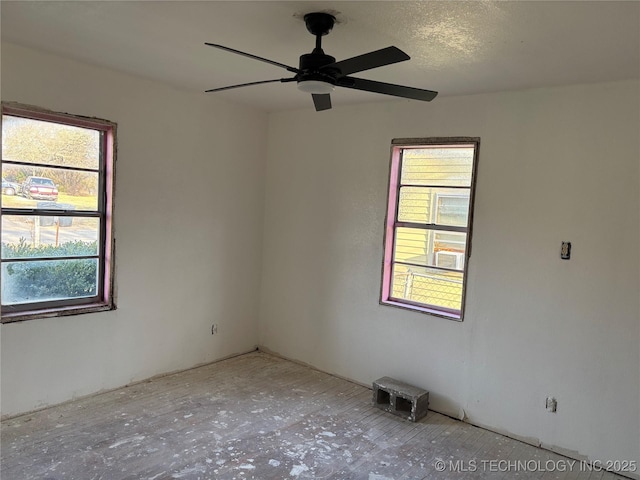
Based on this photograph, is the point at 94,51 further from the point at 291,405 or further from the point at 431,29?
the point at 291,405

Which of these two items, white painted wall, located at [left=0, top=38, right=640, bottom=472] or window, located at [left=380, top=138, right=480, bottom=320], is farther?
window, located at [left=380, top=138, right=480, bottom=320]

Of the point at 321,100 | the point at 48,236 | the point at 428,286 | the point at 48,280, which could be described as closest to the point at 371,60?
the point at 321,100

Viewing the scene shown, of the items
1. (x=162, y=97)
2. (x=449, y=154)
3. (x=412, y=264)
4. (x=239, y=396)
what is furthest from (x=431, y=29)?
(x=239, y=396)

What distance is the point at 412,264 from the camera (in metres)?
4.09

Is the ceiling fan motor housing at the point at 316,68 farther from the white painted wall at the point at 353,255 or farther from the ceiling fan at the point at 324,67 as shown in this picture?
the white painted wall at the point at 353,255

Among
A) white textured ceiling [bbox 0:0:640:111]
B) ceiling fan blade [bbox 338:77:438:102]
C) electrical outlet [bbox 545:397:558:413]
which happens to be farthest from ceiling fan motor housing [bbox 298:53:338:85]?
electrical outlet [bbox 545:397:558:413]

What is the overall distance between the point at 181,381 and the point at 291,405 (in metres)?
1.08

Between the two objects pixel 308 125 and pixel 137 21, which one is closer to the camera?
pixel 137 21

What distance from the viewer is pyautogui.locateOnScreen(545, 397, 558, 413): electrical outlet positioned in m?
3.31

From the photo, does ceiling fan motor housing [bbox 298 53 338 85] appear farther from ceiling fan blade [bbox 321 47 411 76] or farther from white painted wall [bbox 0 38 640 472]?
white painted wall [bbox 0 38 640 472]

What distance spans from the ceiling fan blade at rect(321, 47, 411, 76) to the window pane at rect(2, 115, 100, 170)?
2283mm

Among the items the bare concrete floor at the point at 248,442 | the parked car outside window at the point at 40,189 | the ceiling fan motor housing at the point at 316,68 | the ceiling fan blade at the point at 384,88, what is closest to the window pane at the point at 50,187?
the parked car outside window at the point at 40,189

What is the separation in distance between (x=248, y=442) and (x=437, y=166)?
2.61 meters

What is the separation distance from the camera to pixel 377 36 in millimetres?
2559
